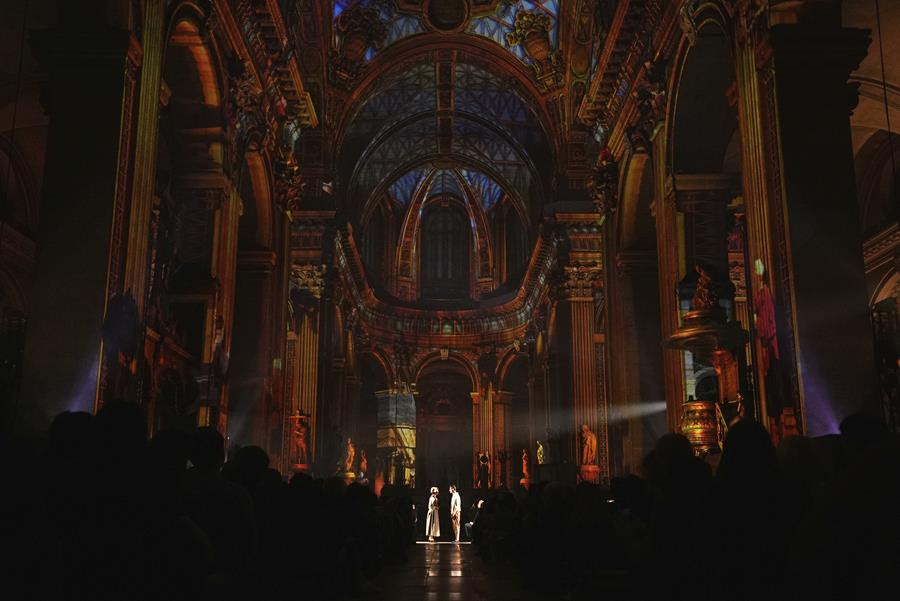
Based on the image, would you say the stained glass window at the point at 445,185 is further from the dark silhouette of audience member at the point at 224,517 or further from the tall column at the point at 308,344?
the dark silhouette of audience member at the point at 224,517

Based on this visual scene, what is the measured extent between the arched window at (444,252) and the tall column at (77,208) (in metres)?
27.0

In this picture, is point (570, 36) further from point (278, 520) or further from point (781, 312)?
point (278, 520)

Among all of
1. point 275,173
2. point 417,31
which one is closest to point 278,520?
point 275,173

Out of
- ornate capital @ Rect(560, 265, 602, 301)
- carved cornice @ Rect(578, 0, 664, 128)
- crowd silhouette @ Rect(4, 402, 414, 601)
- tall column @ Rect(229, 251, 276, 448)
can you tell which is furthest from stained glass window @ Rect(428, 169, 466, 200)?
crowd silhouette @ Rect(4, 402, 414, 601)

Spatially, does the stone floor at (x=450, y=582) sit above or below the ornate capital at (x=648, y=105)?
below

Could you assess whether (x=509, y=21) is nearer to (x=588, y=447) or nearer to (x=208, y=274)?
(x=588, y=447)

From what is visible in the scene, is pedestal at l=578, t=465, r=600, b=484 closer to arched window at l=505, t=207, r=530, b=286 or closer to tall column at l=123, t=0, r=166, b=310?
tall column at l=123, t=0, r=166, b=310

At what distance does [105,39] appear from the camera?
7473 millimetres

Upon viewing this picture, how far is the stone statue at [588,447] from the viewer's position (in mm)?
17725

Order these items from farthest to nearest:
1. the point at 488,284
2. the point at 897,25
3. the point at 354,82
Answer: the point at 488,284 → the point at 354,82 → the point at 897,25

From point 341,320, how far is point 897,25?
1695 cm

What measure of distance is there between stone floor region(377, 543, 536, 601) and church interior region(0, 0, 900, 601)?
0.12 metres

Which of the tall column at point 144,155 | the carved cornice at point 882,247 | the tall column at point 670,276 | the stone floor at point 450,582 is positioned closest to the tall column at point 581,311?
the carved cornice at point 882,247

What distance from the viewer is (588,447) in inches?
701
